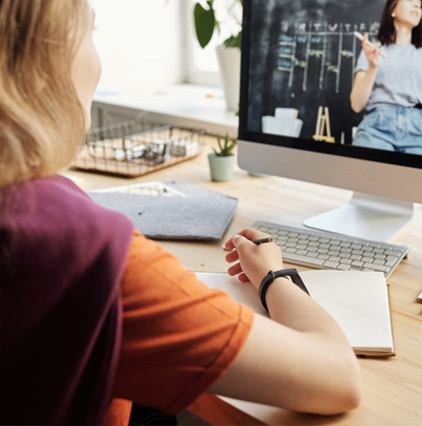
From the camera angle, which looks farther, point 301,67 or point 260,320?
point 301,67

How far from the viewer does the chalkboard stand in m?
0.98

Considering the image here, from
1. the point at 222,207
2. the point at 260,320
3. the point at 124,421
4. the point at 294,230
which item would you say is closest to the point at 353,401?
the point at 260,320

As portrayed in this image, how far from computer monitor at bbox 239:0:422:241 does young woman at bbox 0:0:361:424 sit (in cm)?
54

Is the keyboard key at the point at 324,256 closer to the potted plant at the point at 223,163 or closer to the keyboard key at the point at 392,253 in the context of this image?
the keyboard key at the point at 392,253

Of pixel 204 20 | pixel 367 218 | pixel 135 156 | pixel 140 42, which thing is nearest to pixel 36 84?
pixel 367 218

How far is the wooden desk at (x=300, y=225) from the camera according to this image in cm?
56

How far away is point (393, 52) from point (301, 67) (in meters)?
0.19

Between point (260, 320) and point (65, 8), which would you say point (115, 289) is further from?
point (65, 8)

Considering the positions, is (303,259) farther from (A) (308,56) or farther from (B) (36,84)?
(B) (36,84)

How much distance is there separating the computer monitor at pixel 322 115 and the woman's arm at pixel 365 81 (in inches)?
0.4

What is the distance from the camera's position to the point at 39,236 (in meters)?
0.43

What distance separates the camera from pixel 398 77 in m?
0.93

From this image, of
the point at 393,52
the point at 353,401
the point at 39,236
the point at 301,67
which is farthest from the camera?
the point at 301,67

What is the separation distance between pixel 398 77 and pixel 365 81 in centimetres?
6
